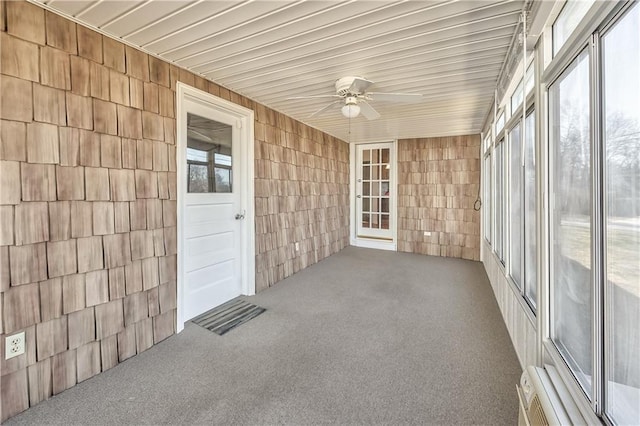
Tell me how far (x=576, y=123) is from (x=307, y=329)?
2443mm

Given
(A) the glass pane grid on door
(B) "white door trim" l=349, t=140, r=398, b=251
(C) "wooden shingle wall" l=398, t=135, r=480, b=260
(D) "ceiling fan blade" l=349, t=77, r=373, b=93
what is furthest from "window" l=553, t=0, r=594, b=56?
(A) the glass pane grid on door

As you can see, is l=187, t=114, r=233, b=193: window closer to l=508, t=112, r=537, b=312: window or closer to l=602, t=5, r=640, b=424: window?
l=508, t=112, r=537, b=312: window

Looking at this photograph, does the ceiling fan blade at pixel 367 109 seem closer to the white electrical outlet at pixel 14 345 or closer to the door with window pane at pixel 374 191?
the white electrical outlet at pixel 14 345

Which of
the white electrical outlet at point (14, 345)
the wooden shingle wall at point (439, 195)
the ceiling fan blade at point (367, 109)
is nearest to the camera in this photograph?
the white electrical outlet at point (14, 345)

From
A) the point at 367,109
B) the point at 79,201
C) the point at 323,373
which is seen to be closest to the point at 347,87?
the point at 367,109

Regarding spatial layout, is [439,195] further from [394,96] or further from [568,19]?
[568,19]

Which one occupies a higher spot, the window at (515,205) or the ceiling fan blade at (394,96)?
the ceiling fan blade at (394,96)

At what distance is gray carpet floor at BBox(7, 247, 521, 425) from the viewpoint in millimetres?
1674

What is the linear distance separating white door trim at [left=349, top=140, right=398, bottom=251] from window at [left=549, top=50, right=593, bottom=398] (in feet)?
14.8

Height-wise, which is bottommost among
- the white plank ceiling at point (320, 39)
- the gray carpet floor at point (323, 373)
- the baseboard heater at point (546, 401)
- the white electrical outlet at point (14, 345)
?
the gray carpet floor at point (323, 373)

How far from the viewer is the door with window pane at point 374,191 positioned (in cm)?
632

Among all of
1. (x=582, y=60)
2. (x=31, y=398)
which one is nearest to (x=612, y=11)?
(x=582, y=60)

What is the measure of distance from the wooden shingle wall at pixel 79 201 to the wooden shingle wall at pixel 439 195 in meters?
4.48

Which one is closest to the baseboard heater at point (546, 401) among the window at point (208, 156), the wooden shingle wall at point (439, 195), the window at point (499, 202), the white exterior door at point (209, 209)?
the window at point (499, 202)
